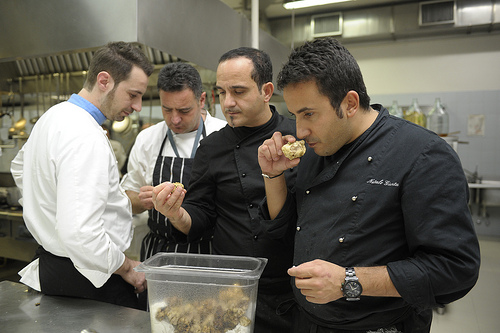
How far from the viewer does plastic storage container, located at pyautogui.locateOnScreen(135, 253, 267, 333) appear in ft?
3.33

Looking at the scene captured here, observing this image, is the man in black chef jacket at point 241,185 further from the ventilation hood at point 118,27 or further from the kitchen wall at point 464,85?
the kitchen wall at point 464,85

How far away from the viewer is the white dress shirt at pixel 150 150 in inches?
87.2

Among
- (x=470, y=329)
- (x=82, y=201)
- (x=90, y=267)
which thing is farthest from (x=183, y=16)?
(x=470, y=329)

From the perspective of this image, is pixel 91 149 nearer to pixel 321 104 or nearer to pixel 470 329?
pixel 321 104

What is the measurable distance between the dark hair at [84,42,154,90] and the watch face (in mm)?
1284

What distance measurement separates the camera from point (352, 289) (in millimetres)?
943

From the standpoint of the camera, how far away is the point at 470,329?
10.7 feet

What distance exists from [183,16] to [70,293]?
5.14 ft

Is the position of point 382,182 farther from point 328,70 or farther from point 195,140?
point 195,140

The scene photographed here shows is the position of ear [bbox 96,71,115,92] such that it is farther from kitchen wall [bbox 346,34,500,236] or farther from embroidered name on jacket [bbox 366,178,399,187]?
kitchen wall [bbox 346,34,500,236]

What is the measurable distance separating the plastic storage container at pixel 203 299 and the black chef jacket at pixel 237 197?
449mm

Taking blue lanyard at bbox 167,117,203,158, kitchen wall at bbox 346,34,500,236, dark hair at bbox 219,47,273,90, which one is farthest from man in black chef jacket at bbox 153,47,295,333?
kitchen wall at bbox 346,34,500,236

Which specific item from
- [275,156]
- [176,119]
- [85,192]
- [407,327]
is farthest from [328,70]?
[176,119]

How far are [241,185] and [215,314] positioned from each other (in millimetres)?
635
